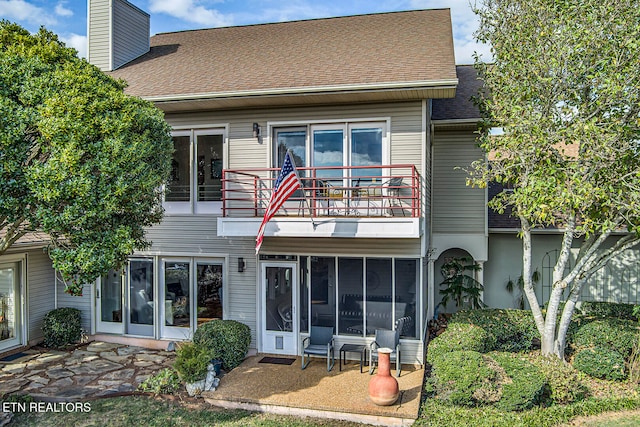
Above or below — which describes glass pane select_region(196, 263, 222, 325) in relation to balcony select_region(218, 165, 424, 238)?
below

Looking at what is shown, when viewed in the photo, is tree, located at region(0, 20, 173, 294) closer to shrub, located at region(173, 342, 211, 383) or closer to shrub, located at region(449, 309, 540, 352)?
shrub, located at region(173, 342, 211, 383)

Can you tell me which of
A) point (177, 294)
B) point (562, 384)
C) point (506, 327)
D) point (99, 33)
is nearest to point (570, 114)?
point (506, 327)

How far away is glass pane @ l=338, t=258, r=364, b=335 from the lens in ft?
32.9

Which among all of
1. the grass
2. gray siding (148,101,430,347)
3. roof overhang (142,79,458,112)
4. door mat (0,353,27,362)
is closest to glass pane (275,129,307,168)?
gray siding (148,101,430,347)

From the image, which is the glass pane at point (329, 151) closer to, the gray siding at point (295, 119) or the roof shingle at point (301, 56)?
the gray siding at point (295, 119)

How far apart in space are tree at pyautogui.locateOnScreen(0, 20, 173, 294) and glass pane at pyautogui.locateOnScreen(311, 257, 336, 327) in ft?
13.7

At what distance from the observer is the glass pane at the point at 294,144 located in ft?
33.9

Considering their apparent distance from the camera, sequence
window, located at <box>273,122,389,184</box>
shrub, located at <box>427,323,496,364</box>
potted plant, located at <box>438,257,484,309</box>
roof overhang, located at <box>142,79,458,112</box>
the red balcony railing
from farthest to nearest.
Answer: potted plant, located at <box>438,257,484,309</box> → window, located at <box>273,122,389,184</box> → the red balcony railing → roof overhang, located at <box>142,79,458,112</box> → shrub, located at <box>427,323,496,364</box>

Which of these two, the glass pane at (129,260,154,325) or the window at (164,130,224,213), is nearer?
the window at (164,130,224,213)

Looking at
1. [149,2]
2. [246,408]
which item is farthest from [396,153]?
[149,2]

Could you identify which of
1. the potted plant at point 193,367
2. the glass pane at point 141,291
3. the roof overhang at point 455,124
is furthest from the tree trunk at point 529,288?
the glass pane at point 141,291

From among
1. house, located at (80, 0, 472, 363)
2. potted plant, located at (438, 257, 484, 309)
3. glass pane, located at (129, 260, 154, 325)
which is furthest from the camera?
potted plant, located at (438, 257, 484, 309)

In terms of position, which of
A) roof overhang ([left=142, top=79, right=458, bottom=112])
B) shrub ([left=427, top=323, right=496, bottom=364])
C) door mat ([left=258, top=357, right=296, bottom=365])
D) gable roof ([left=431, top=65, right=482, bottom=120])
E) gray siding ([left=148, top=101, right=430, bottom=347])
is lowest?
door mat ([left=258, top=357, right=296, bottom=365])

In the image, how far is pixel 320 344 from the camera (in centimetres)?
981
